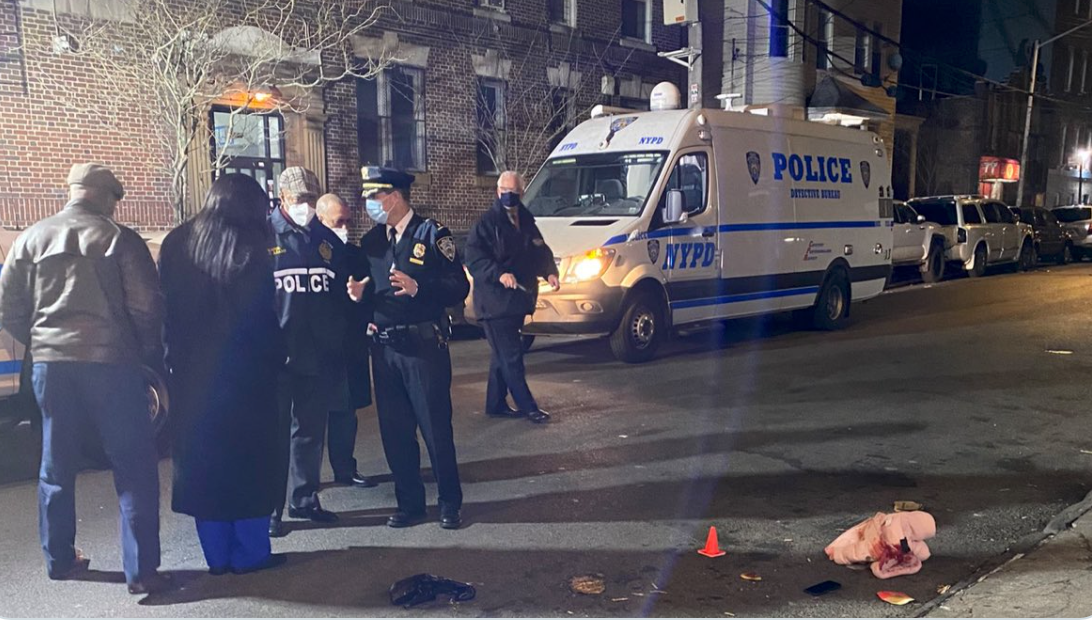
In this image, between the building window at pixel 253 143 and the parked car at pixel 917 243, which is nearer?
the building window at pixel 253 143

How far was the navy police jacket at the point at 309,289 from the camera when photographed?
4574 millimetres

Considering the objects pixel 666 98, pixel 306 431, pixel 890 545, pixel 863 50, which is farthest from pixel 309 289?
pixel 863 50

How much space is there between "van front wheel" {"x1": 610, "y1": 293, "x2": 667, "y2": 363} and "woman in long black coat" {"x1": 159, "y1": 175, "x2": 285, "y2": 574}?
5558 mm

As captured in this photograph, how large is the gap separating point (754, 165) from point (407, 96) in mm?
8131

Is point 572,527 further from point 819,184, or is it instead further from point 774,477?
point 819,184

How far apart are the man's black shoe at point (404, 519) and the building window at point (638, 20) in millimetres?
17262

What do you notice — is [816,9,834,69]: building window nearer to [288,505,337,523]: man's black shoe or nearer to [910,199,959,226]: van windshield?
[910,199,959,226]: van windshield

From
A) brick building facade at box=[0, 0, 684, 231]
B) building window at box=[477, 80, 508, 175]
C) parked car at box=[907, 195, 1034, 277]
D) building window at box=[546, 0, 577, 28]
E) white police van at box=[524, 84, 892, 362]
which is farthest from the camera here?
parked car at box=[907, 195, 1034, 277]

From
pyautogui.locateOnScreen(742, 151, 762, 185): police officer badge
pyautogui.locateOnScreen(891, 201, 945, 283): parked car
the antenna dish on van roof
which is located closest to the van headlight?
pyautogui.locateOnScreen(742, 151, 762, 185): police officer badge

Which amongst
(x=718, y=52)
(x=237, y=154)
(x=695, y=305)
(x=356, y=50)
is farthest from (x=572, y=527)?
(x=718, y=52)

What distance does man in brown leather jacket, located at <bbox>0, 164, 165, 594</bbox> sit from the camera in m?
3.79

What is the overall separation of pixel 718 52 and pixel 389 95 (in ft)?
33.6

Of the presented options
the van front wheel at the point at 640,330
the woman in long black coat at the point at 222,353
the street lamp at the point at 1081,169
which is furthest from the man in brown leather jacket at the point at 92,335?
the street lamp at the point at 1081,169

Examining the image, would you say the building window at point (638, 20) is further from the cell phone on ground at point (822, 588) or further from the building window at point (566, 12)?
the cell phone on ground at point (822, 588)
